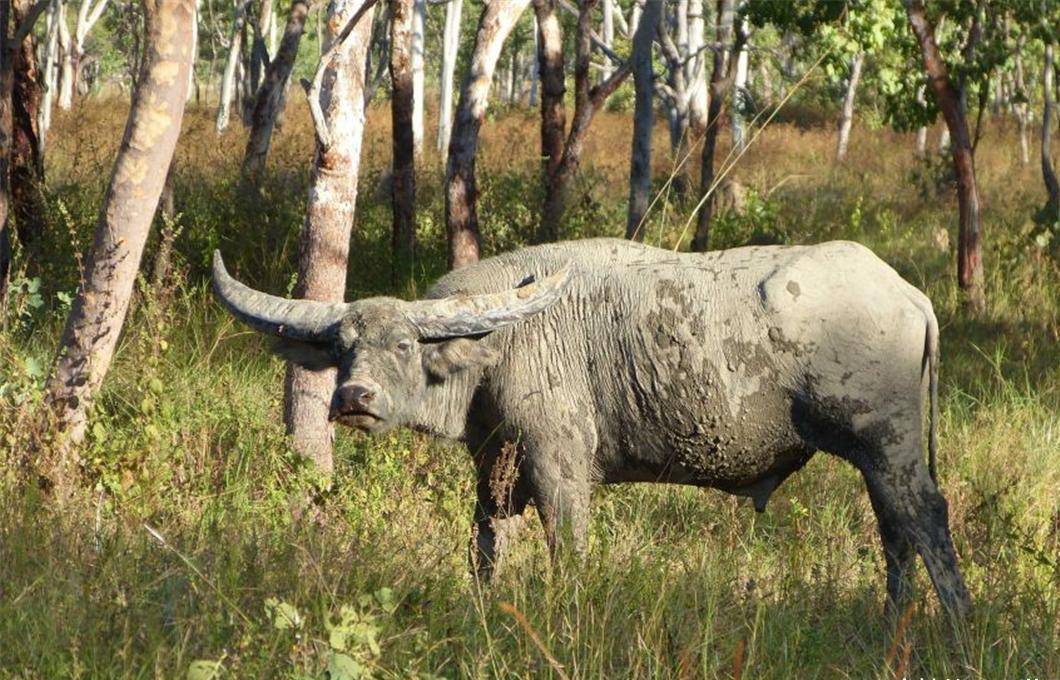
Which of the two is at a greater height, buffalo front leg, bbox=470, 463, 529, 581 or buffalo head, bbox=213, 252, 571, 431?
buffalo head, bbox=213, 252, 571, 431

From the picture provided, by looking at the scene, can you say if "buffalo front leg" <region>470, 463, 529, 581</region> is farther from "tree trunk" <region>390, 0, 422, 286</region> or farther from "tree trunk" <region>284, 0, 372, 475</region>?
"tree trunk" <region>390, 0, 422, 286</region>

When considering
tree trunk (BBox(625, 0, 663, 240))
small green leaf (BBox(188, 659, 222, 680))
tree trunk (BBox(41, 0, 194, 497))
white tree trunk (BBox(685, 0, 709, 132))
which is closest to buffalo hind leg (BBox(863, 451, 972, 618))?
small green leaf (BBox(188, 659, 222, 680))

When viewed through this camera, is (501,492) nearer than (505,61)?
Yes

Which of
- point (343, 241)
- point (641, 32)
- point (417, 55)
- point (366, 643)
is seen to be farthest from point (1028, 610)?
point (417, 55)

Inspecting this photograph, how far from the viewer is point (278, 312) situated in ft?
17.6

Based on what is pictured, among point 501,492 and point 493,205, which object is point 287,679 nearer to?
point 501,492

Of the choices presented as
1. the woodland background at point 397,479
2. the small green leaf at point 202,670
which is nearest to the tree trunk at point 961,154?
the woodland background at point 397,479

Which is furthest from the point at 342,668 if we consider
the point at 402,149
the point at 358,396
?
the point at 402,149

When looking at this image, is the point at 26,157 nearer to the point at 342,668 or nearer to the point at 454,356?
the point at 454,356

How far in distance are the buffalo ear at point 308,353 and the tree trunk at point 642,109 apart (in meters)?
3.71

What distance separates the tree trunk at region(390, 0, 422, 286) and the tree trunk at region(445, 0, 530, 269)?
2.34ft

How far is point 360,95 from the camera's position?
7.03 meters

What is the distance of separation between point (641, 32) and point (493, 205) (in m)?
3.13

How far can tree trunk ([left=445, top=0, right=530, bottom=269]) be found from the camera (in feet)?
30.8
